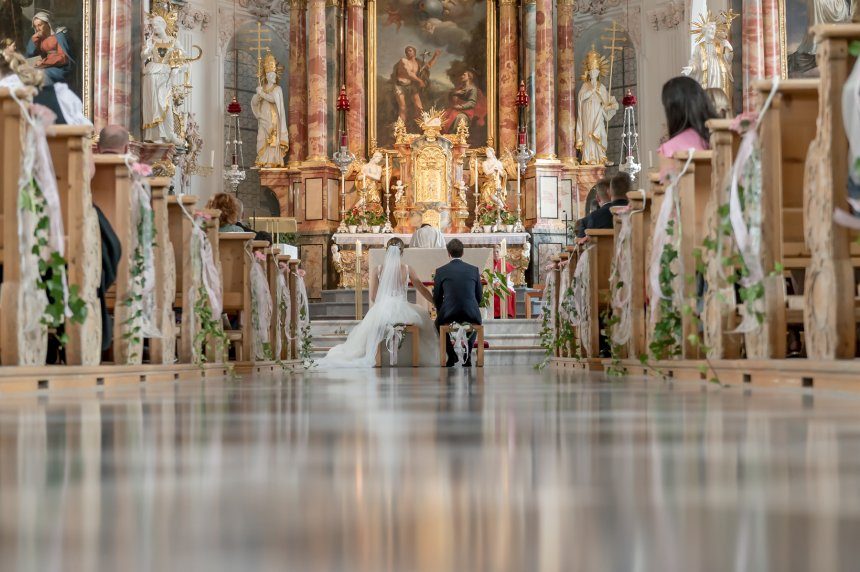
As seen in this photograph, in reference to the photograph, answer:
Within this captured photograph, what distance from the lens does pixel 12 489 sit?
4.07ft

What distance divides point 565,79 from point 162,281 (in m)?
14.1

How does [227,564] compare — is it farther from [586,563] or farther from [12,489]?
[12,489]

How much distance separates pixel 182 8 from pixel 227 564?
1939 cm

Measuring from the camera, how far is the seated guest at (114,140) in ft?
21.0

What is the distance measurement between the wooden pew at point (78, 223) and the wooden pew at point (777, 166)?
2.79 metres

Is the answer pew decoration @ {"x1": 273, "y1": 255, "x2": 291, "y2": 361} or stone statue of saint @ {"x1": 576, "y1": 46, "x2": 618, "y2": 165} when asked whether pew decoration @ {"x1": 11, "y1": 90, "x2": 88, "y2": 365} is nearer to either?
pew decoration @ {"x1": 273, "y1": 255, "x2": 291, "y2": 361}

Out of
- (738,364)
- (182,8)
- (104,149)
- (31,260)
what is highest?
(182,8)

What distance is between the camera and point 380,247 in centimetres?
1847

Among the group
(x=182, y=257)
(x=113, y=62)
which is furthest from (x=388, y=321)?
(x=113, y=62)

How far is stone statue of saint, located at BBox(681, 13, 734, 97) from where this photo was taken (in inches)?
638

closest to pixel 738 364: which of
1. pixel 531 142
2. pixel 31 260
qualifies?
pixel 31 260

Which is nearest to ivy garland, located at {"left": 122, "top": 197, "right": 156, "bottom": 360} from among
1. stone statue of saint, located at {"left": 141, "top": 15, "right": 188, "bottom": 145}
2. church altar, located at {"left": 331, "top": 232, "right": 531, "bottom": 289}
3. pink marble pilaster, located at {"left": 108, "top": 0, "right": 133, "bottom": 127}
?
pink marble pilaster, located at {"left": 108, "top": 0, "right": 133, "bottom": 127}

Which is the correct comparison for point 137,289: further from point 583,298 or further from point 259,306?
point 583,298

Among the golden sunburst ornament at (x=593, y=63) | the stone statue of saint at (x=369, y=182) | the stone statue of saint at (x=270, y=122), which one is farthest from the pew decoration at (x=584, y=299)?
the golden sunburst ornament at (x=593, y=63)
